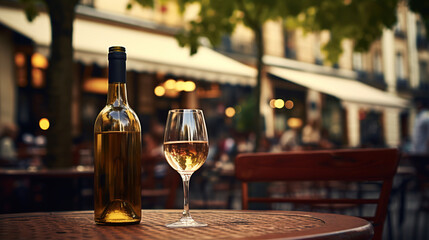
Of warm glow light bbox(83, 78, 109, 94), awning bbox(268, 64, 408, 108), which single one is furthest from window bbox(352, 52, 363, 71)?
warm glow light bbox(83, 78, 109, 94)

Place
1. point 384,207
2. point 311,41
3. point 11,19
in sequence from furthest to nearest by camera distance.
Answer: point 311,41 → point 11,19 → point 384,207

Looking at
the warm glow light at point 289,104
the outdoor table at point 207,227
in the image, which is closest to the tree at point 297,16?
the outdoor table at point 207,227

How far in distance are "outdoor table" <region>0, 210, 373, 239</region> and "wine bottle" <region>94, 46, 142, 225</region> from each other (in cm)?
5

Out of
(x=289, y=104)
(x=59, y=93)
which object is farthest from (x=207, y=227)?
(x=289, y=104)

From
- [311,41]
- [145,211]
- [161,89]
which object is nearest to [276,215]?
[145,211]

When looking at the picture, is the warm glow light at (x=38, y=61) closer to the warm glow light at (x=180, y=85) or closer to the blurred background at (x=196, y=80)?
the blurred background at (x=196, y=80)

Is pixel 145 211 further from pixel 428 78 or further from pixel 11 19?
pixel 428 78

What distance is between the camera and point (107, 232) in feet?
3.51

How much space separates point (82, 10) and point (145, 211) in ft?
40.1

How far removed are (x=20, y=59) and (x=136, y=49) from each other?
2717 mm

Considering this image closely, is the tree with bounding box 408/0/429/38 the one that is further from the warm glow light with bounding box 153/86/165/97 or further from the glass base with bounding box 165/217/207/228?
the warm glow light with bounding box 153/86/165/97

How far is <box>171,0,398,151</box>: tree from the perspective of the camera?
4574 mm

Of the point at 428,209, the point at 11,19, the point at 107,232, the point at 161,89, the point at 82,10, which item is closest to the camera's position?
the point at 107,232

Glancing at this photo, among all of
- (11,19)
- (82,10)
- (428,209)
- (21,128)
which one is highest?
(82,10)
